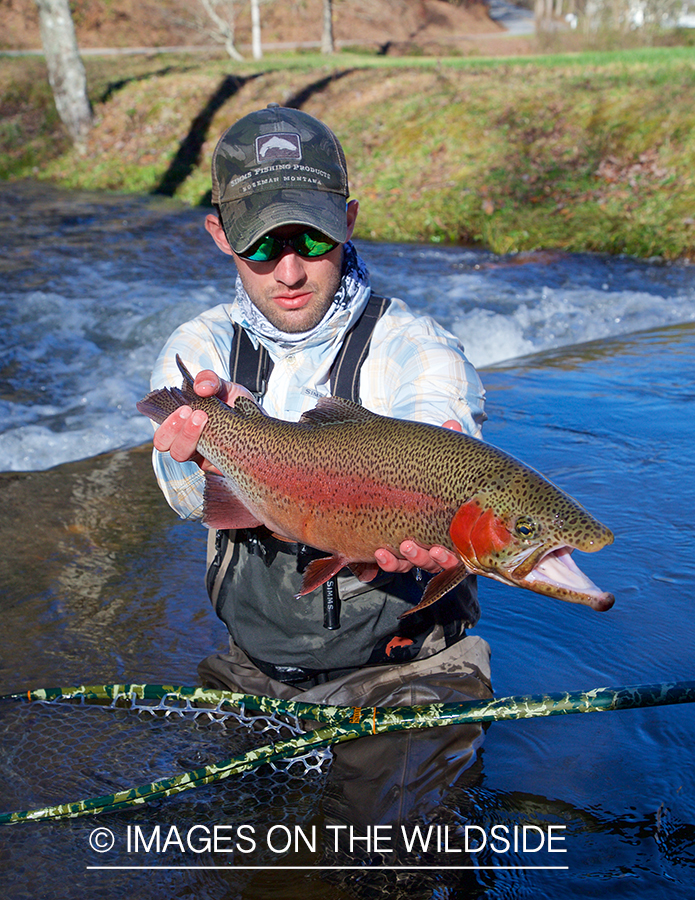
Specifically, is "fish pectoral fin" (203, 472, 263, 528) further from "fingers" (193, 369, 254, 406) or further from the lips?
the lips

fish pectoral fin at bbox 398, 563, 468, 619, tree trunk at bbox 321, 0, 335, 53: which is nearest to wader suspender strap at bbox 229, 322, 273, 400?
fish pectoral fin at bbox 398, 563, 468, 619

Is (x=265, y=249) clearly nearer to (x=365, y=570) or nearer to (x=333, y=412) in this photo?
(x=333, y=412)

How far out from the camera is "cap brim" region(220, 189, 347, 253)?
2.74 m

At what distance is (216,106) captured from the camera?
23.6m

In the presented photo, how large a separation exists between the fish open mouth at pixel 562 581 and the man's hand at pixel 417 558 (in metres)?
0.25

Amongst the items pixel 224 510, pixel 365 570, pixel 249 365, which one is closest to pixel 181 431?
pixel 224 510

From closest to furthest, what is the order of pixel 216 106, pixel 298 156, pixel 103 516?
pixel 298 156 < pixel 103 516 < pixel 216 106

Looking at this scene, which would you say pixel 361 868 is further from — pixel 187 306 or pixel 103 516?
pixel 187 306

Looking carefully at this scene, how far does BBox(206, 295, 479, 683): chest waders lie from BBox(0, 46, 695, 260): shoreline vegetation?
1159 cm

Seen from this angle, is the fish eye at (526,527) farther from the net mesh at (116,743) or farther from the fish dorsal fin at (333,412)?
the net mesh at (116,743)

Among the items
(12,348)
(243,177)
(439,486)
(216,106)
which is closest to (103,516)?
(243,177)

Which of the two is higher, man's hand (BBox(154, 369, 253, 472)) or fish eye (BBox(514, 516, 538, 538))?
man's hand (BBox(154, 369, 253, 472))

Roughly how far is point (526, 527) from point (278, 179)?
148cm

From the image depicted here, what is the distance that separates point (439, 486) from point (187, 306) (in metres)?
8.76
